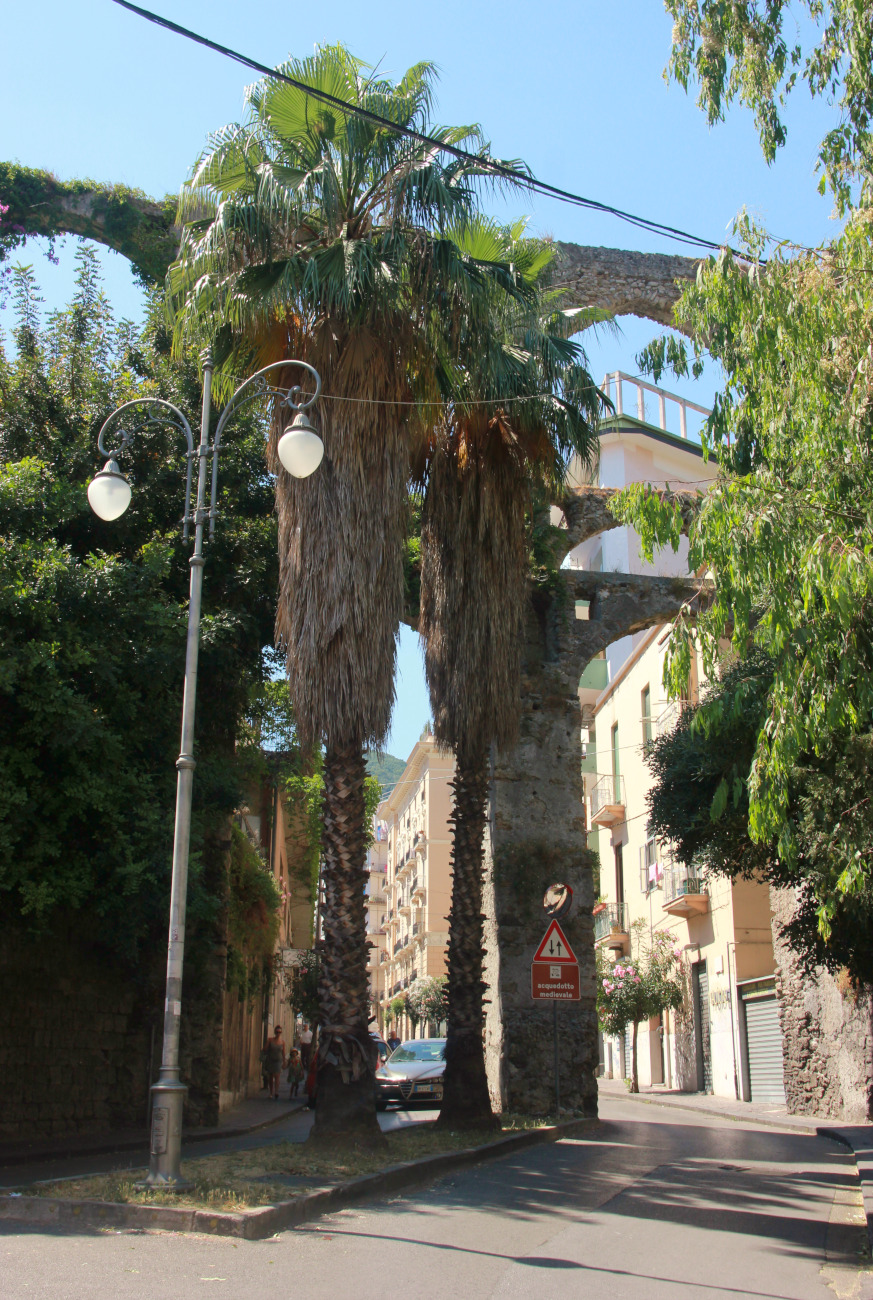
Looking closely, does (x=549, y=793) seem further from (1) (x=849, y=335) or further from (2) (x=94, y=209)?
(2) (x=94, y=209)

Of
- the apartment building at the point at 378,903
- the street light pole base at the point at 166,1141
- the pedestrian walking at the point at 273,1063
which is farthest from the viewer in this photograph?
the apartment building at the point at 378,903

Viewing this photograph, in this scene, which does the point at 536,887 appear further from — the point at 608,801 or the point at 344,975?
the point at 608,801

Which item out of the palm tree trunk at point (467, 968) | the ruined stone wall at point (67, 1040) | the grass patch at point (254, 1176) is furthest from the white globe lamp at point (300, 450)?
the ruined stone wall at point (67, 1040)

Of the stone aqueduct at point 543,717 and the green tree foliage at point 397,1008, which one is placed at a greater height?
the stone aqueduct at point 543,717

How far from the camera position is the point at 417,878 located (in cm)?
6431

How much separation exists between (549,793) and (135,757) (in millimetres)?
7304

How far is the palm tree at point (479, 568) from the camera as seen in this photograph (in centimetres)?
1334

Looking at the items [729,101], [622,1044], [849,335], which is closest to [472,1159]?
[849,335]

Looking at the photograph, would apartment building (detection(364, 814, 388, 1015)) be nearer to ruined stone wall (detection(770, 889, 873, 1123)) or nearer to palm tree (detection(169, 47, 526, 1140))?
ruined stone wall (detection(770, 889, 873, 1123))

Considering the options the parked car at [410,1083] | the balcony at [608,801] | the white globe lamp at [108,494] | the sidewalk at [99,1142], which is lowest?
the parked car at [410,1083]

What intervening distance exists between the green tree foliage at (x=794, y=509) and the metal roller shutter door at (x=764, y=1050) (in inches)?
570

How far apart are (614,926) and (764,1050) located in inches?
464

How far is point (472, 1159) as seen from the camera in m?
11.3

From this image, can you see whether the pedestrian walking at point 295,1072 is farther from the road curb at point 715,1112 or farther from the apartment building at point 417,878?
the apartment building at point 417,878
